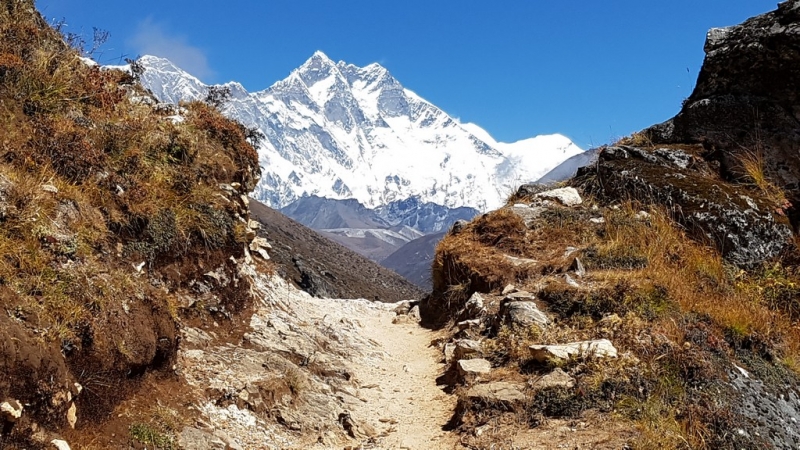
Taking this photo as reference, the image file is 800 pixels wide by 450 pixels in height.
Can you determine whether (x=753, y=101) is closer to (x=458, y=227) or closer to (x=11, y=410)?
(x=458, y=227)

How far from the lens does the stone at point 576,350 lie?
763cm

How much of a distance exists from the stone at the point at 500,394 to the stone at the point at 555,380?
0.23 metres

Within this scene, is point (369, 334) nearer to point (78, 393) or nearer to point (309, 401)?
point (309, 401)

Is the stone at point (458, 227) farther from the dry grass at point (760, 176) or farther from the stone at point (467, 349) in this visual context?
the dry grass at point (760, 176)

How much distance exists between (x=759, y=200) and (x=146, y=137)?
11.8 metres

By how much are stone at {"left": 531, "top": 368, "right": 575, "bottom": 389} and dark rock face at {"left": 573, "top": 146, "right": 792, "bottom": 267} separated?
5032 millimetres

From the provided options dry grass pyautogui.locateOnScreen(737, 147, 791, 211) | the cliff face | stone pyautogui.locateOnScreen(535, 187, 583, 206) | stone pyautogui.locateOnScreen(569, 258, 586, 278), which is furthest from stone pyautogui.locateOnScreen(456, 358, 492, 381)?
stone pyautogui.locateOnScreen(535, 187, 583, 206)

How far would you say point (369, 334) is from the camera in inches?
582

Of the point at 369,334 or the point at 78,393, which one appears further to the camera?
the point at 369,334

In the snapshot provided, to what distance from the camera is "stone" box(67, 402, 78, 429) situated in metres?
4.98

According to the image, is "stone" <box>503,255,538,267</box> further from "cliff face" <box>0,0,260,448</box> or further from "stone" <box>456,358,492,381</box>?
"cliff face" <box>0,0,260,448</box>

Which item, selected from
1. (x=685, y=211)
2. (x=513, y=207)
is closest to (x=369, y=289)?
(x=513, y=207)

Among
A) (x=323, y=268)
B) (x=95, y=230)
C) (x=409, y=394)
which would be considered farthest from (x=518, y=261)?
(x=323, y=268)

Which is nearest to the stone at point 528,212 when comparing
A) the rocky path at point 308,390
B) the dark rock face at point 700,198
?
the dark rock face at point 700,198
